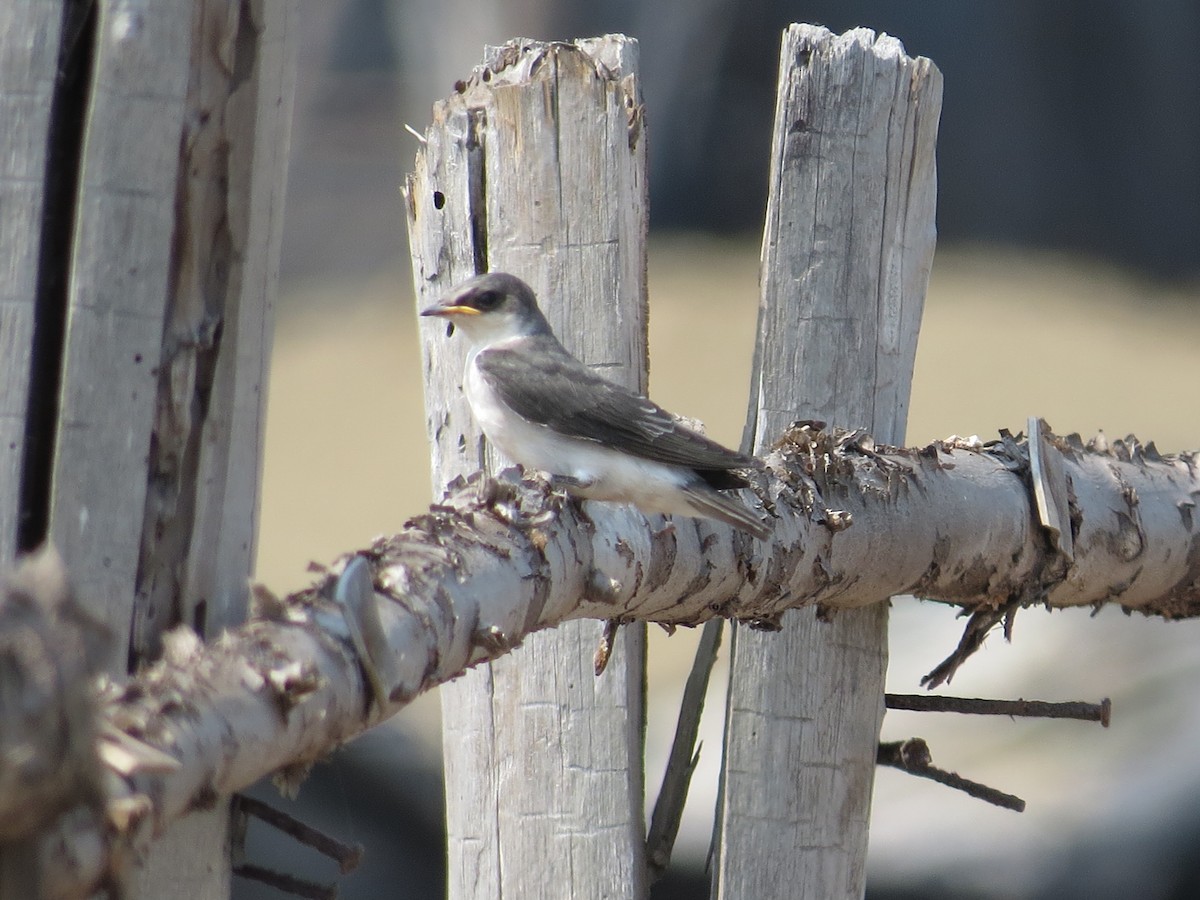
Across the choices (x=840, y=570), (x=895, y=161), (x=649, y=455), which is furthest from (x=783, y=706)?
(x=895, y=161)

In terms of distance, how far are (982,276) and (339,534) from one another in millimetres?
7484

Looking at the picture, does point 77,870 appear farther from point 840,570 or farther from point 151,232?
point 840,570

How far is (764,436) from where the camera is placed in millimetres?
4258

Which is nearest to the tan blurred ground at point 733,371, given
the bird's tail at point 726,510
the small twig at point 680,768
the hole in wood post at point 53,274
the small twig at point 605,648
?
the small twig at point 680,768

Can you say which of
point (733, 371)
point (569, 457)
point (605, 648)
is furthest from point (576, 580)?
point (733, 371)

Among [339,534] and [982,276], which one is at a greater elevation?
[982,276]

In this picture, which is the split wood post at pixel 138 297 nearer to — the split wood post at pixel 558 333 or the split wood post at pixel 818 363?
the split wood post at pixel 558 333

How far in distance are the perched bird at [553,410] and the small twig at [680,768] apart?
0.62 m

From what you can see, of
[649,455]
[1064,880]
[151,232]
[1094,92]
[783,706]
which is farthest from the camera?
[1094,92]

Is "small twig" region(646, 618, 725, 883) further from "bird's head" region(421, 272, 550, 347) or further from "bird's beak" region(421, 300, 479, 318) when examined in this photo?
"bird's beak" region(421, 300, 479, 318)

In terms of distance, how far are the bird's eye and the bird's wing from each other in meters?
0.13

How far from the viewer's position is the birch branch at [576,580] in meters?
1.86

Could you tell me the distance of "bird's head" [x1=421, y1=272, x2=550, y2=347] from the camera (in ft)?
12.9

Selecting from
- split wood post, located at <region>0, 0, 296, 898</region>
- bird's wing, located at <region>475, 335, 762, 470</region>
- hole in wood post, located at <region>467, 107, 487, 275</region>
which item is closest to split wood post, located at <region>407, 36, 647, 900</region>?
hole in wood post, located at <region>467, 107, 487, 275</region>
